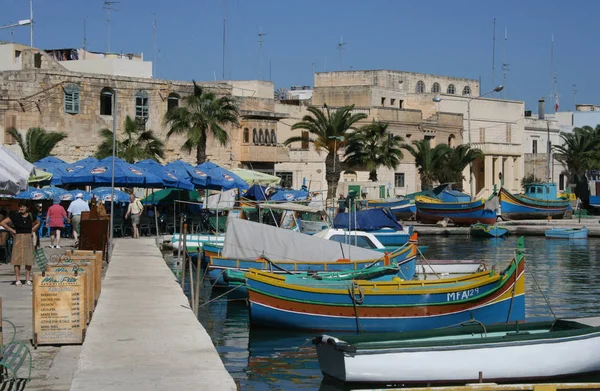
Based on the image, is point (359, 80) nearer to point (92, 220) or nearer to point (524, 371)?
point (92, 220)

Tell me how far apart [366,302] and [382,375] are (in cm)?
542

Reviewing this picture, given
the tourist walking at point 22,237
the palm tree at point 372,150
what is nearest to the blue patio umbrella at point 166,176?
the tourist walking at point 22,237

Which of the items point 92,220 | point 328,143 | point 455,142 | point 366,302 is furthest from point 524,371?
point 455,142

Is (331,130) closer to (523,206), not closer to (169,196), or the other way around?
(523,206)

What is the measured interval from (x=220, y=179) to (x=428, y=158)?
3650cm

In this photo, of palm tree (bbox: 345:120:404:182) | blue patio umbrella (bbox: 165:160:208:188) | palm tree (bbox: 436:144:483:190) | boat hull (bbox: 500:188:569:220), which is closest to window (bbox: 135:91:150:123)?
palm tree (bbox: 345:120:404:182)

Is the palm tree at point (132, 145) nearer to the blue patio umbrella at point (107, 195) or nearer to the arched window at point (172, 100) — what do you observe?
the arched window at point (172, 100)

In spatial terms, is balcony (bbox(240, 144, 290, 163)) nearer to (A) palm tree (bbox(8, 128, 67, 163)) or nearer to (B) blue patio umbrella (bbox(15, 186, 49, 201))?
(A) palm tree (bbox(8, 128, 67, 163))

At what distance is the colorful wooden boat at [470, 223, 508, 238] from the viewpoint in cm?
5550

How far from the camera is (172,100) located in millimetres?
58562

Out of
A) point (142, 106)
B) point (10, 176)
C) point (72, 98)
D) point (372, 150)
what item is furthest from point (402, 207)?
point (10, 176)

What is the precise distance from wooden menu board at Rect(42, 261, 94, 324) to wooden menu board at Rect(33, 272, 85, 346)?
12 cm

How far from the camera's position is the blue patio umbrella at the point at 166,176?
127 ft

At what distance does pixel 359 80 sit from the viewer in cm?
9281
